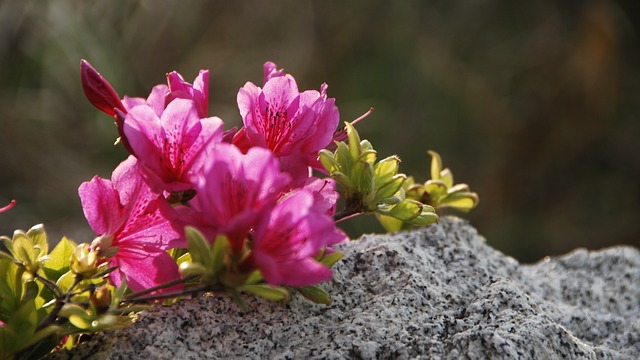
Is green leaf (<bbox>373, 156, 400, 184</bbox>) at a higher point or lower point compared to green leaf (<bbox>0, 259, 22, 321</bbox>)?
higher

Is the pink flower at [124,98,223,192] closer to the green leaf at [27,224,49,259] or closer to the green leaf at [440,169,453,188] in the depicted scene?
the green leaf at [27,224,49,259]

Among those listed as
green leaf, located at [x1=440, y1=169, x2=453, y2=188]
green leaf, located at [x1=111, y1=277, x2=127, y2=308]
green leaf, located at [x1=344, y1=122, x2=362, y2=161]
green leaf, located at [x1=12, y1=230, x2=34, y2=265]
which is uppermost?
green leaf, located at [x1=440, y1=169, x2=453, y2=188]

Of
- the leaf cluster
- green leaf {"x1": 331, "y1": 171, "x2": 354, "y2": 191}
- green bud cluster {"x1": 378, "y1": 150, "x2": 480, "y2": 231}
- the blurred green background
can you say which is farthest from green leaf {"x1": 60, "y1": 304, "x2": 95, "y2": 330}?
the blurred green background

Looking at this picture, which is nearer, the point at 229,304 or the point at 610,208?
the point at 229,304

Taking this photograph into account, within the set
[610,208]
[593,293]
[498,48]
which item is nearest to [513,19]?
[498,48]

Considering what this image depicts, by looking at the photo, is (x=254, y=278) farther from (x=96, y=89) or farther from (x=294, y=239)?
(x=96, y=89)

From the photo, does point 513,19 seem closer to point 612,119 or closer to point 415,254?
point 612,119
